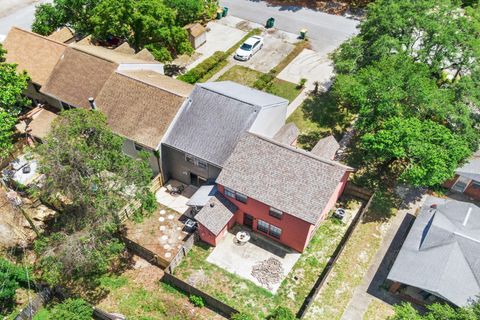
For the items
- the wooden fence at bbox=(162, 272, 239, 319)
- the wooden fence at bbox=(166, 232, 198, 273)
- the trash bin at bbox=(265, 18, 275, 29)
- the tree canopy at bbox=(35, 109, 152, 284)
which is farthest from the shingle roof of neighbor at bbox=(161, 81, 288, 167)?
the trash bin at bbox=(265, 18, 275, 29)

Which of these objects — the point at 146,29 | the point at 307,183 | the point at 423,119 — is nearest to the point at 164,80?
the point at 146,29

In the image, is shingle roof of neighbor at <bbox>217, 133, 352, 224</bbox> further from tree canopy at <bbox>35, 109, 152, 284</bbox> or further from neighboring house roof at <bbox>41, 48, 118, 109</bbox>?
neighboring house roof at <bbox>41, 48, 118, 109</bbox>

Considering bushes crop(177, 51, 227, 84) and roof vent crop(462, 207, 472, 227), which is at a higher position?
bushes crop(177, 51, 227, 84)

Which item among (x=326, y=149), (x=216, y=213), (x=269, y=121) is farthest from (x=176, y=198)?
(x=326, y=149)

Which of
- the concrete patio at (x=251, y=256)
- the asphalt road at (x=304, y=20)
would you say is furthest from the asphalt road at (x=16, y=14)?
the concrete patio at (x=251, y=256)

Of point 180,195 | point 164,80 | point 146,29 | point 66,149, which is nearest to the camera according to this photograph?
point 66,149

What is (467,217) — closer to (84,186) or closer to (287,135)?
(287,135)

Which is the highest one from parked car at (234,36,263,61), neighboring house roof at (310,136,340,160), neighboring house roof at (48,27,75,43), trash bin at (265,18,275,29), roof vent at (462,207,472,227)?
neighboring house roof at (48,27,75,43)

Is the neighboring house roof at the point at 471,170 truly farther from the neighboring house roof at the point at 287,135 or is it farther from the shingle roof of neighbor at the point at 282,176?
the neighboring house roof at the point at 287,135

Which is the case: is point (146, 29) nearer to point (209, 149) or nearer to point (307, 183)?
point (209, 149)
